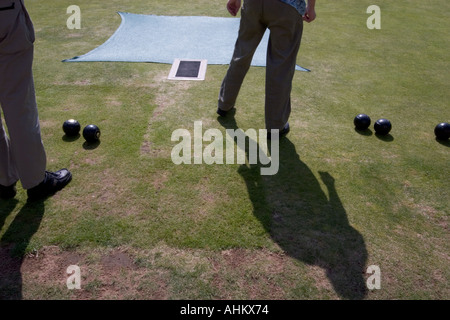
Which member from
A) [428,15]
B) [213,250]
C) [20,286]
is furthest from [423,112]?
[428,15]

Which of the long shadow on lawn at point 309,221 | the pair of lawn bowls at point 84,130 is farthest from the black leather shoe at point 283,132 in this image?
the pair of lawn bowls at point 84,130

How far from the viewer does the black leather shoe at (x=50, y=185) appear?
345 centimetres

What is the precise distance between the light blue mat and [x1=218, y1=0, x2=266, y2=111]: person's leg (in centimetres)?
196

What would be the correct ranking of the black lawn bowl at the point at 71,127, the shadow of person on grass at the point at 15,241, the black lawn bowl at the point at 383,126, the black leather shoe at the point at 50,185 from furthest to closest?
the black lawn bowl at the point at 383,126 → the black lawn bowl at the point at 71,127 → the black leather shoe at the point at 50,185 → the shadow of person on grass at the point at 15,241

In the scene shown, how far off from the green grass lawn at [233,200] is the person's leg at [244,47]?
0.34 m

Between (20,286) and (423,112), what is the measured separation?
17.3 feet

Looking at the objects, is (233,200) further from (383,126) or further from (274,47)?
(383,126)

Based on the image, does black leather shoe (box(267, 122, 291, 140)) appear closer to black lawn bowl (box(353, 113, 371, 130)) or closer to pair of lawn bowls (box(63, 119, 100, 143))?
black lawn bowl (box(353, 113, 371, 130))

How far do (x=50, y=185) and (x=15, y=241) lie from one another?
64 centimetres

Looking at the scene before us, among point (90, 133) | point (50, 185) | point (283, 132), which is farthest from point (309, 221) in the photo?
point (90, 133)

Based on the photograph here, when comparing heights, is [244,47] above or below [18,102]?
above

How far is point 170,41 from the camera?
7387 mm

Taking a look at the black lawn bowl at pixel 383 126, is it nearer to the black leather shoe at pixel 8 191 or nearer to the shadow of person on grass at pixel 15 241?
the shadow of person on grass at pixel 15 241
